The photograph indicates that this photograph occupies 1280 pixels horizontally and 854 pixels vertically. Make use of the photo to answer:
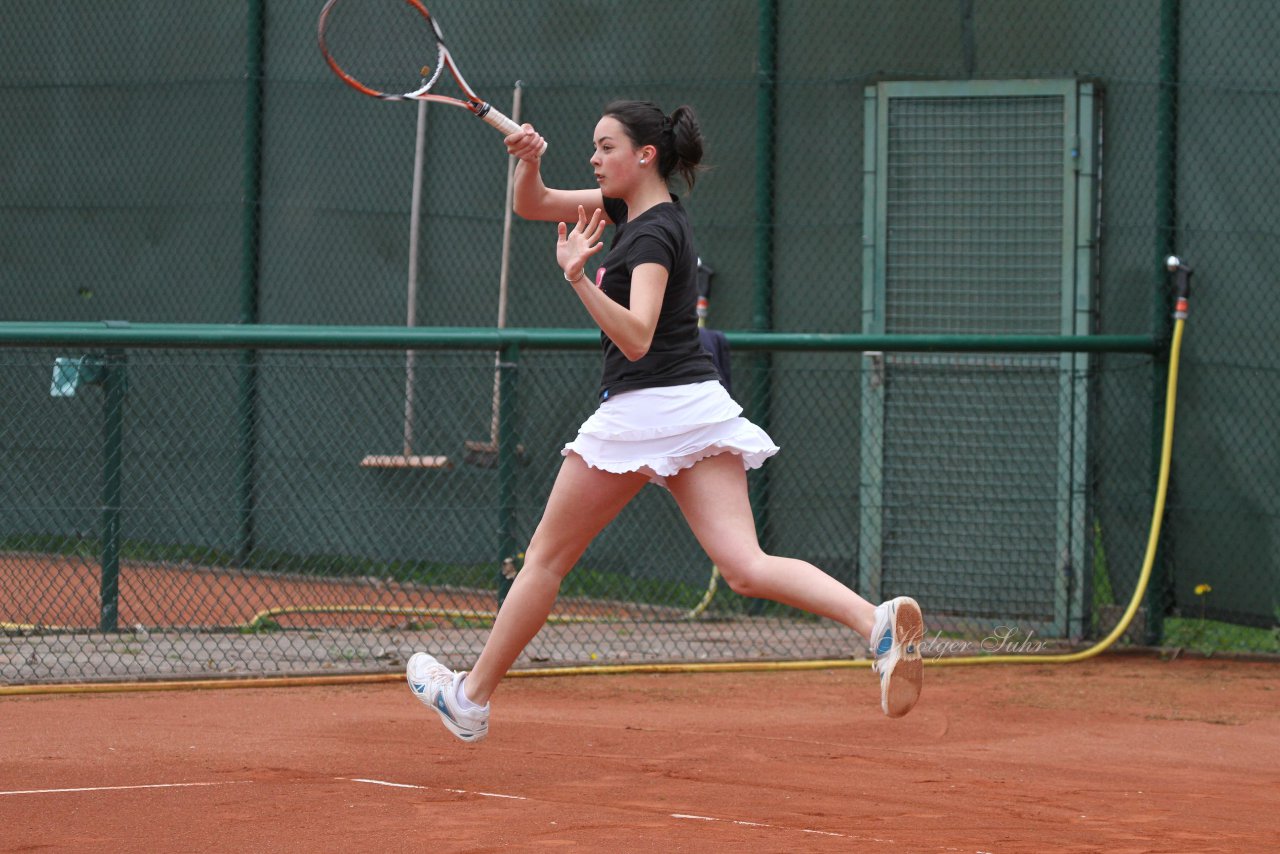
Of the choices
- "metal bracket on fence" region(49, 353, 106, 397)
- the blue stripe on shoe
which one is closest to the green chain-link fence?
"metal bracket on fence" region(49, 353, 106, 397)

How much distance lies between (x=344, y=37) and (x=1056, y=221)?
4.52 m

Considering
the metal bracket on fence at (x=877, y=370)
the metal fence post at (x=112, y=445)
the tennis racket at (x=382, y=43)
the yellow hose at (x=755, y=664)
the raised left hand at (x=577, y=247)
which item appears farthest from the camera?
the tennis racket at (x=382, y=43)

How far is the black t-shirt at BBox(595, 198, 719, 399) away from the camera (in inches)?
183

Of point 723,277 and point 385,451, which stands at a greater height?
point 723,277

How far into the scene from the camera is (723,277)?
945 cm

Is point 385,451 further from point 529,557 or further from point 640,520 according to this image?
point 529,557

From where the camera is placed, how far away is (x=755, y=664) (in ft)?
25.5

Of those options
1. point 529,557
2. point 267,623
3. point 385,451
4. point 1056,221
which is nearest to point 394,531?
point 385,451

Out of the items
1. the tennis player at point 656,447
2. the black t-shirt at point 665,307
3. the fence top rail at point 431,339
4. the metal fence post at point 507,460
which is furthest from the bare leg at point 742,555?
the fence top rail at point 431,339

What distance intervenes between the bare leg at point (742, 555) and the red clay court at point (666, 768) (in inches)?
24.7

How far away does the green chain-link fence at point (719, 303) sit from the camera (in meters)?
8.28

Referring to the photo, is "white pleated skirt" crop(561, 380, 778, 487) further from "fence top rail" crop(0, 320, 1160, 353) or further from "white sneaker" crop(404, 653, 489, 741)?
"fence top rail" crop(0, 320, 1160, 353)

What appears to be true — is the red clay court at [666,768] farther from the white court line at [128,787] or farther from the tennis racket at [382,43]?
the tennis racket at [382,43]

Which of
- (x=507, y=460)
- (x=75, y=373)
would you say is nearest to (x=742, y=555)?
(x=507, y=460)
